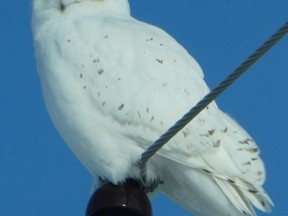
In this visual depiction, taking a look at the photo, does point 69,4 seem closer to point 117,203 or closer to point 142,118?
point 142,118

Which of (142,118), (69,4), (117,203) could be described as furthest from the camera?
(69,4)

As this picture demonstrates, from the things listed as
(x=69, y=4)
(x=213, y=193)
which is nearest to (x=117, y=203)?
(x=213, y=193)

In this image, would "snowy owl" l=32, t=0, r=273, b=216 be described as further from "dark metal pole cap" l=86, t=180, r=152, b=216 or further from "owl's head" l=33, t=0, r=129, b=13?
"dark metal pole cap" l=86, t=180, r=152, b=216

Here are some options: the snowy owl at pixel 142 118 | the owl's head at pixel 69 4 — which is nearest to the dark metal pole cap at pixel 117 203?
the snowy owl at pixel 142 118

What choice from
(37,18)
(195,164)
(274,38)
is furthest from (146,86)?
(274,38)

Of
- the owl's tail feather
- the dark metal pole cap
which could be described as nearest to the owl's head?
the owl's tail feather

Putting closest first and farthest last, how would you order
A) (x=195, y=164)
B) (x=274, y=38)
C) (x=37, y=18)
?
(x=274, y=38) → (x=195, y=164) → (x=37, y=18)

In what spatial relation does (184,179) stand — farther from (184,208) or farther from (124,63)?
(124,63)
